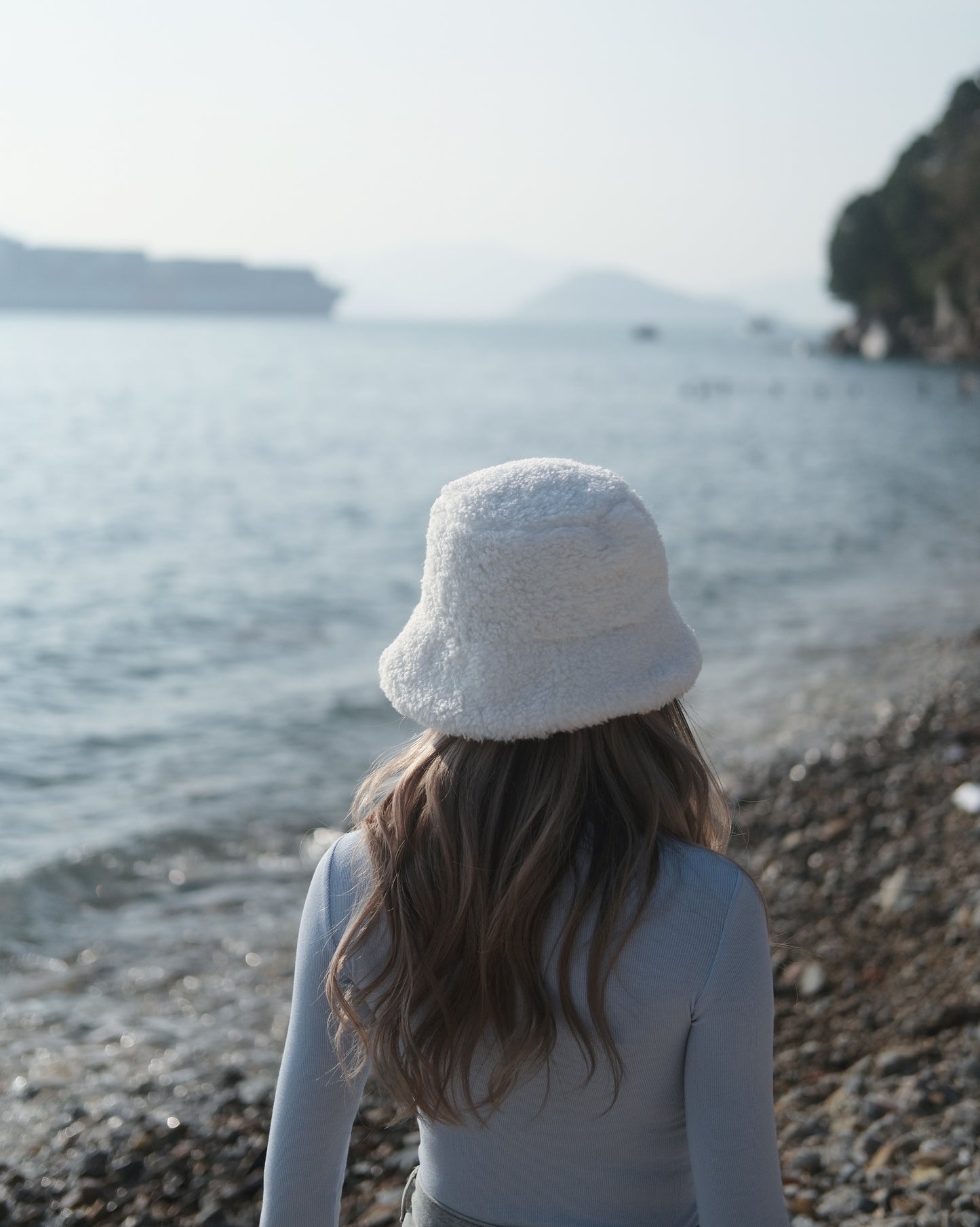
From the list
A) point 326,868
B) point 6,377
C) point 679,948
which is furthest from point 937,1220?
point 6,377

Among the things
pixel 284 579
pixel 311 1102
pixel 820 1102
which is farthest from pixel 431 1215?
pixel 284 579

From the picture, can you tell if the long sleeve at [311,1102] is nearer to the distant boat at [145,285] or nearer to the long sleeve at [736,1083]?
the long sleeve at [736,1083]

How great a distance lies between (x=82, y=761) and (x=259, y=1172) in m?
5.38

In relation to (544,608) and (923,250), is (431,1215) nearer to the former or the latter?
(544,608)

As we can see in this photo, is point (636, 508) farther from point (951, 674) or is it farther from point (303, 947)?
point (951, 674)

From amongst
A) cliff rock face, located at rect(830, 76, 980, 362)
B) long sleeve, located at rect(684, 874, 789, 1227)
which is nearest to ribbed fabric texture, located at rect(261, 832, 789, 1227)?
long sleeve, located at rect(684, 874, 789, 1227)

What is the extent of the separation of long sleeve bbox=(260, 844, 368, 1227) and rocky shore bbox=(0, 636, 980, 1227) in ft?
5.62

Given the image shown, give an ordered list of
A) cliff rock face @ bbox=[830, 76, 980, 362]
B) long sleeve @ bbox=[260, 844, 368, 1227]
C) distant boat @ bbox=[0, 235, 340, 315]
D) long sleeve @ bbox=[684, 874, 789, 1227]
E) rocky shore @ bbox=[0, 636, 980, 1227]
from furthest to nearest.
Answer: distant boat @ bbox=[0, 235, 340, 315], cliff rock face @ bbox=[830, 76, 980, 362], rocky shore @ bbox=[0, 636, 980, 1227], long sleeve @ bbox=[260, 844, 368, 1227], long sleeve @ bbox=[684, 874, 789, 1227]

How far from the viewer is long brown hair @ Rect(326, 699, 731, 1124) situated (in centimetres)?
151

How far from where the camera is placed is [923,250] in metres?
70.9

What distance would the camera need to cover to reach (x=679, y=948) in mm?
1458

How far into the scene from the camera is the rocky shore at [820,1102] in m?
3.14

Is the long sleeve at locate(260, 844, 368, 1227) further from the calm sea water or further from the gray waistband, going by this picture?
the calm sea water

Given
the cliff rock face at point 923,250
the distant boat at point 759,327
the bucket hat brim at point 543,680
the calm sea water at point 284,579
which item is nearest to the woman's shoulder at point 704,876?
the bucket hat brim at point 543,680
